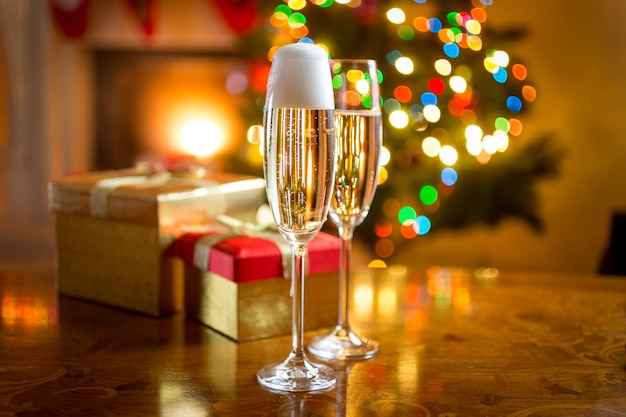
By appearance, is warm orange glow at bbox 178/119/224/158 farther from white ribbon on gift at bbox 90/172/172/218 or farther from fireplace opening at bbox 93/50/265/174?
white ribbon on gift at bbox 90/172/172/218

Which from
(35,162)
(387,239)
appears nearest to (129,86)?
(35,162)

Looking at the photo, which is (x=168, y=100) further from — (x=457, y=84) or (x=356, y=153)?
(x=356, y=153)

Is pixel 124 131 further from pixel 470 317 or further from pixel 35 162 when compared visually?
pixel 470 317

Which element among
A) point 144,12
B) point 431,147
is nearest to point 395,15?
point 431,147

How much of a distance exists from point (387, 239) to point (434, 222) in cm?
31

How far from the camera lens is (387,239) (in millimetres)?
3578

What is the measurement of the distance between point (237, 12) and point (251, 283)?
11.4 ft

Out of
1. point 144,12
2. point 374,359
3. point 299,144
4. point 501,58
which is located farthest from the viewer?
point 144,12

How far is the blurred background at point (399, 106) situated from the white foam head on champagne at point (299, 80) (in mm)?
2124

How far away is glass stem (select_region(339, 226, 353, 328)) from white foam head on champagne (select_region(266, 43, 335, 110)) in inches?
9.6

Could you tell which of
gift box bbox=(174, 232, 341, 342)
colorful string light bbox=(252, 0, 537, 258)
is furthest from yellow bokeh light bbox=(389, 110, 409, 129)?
gift box bbox=(174, 232, 341, 342)

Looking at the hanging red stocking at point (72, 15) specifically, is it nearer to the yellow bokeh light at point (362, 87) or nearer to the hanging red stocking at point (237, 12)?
the hanging red stocking at point (237, 12)

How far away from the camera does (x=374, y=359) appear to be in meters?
0.96

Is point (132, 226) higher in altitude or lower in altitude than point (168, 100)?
lower
